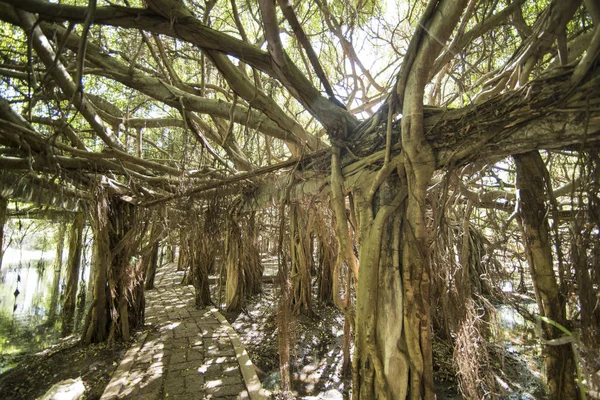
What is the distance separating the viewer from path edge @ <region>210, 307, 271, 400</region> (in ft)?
10.7

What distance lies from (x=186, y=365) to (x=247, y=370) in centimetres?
85

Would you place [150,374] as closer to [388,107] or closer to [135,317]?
[135,317]

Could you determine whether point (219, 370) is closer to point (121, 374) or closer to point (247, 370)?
point (247, 370)

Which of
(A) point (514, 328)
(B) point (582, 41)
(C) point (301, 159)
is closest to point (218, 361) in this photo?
(C) point (301, 159)

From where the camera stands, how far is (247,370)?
12.4ft

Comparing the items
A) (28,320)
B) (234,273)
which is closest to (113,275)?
(234,273)

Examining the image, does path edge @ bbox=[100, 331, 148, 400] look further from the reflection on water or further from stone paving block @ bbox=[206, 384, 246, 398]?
the reflection on water

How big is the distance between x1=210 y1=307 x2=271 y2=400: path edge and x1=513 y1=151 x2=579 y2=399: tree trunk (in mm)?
2516

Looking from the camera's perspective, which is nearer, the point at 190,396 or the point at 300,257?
the point at 190,396

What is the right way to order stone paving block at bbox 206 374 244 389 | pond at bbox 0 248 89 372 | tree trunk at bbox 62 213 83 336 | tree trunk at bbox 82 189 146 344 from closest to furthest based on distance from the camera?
stone paving block at bbox 206 374 244 389
tree trunk at bbox 82 189 146 344
pond at bbox 0 248 89 372
tree trunk at bbox 62 213 83 336

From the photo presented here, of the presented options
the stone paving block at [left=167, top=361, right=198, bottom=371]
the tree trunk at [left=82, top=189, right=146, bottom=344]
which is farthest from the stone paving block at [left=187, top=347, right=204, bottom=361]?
the tree trunk at [left=82, top=189, right=146, bottom=344]

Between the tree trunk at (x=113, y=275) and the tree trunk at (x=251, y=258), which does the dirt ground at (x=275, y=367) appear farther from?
the tree trunk at (x=251, y=258)

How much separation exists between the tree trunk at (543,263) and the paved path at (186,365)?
2.55 metres

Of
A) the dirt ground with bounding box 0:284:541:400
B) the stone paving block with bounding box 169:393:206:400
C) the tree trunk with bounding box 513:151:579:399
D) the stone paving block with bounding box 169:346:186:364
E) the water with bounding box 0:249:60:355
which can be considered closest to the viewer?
the tree trunk with bounding box 513:151:579:399
